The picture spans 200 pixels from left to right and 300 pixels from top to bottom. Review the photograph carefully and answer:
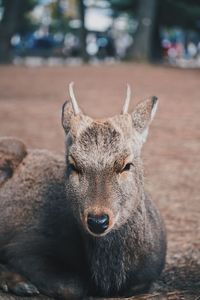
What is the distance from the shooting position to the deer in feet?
16.6

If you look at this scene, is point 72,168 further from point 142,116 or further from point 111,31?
point 111,31

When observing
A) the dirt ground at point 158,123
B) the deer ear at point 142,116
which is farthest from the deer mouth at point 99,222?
the deer ear at point 142,116

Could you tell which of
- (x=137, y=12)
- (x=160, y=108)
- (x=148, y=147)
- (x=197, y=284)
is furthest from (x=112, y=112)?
(x=137, y=12)

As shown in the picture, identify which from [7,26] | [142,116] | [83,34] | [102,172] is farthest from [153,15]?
[102,172]

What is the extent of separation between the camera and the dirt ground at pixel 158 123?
711 centimetres

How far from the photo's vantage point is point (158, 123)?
16.2 metres

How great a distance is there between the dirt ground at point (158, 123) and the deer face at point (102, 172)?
0.78 m

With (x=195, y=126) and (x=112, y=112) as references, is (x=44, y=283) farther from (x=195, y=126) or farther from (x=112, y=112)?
(x=112, y=112)

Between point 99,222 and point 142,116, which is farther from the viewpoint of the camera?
point 142,116

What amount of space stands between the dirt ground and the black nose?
2.62 feet

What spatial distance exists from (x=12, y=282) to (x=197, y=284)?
1512mm

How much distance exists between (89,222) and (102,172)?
38 cm

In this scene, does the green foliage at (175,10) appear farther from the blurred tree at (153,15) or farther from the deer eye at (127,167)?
the deer eye at (127,167)

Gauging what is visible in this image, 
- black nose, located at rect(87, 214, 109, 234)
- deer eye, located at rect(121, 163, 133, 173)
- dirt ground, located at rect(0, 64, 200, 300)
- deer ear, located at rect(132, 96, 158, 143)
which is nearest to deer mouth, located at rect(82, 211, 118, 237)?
black nose, located at rect(87, 214, 109, 234)
